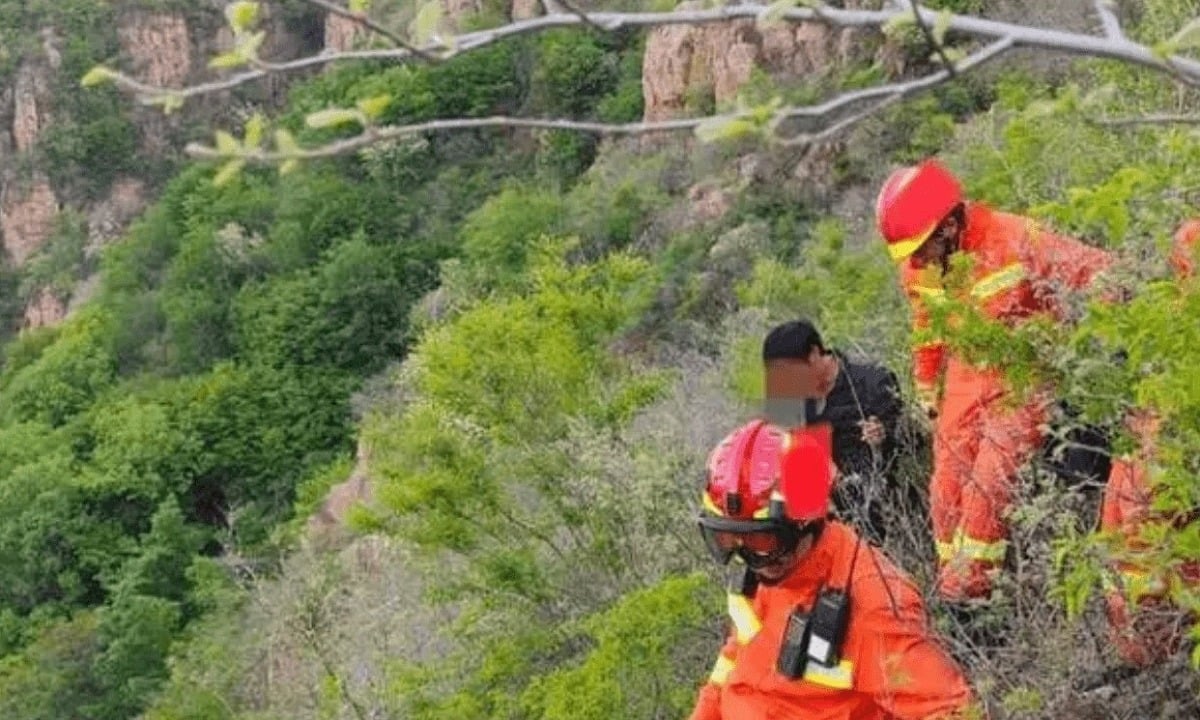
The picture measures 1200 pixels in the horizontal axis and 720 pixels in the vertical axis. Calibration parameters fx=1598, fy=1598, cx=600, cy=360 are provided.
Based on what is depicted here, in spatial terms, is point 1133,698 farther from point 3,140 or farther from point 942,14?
point 3,140

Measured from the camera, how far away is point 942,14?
182 cm

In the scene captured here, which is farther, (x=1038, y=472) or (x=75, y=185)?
(x=75, y=185)

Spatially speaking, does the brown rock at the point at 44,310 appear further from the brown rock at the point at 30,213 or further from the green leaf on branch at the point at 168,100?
the green leaf on branch at the point at 168,100

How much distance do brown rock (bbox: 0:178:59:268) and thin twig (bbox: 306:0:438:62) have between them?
58671 millimetres

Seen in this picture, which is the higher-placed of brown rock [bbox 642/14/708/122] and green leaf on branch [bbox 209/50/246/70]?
green leaf on branch [bbox 209/50/246/70]

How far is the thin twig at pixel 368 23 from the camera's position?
176cm

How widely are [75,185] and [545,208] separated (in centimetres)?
2786

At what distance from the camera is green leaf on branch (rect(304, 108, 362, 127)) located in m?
1.76

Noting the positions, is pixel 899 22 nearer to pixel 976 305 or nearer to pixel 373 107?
pixel 373 107

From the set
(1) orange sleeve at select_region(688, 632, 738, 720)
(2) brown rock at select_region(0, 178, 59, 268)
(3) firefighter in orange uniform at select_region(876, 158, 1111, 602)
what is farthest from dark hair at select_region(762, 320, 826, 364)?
(2) brown rock at select_region(0, 178, 59, 268)

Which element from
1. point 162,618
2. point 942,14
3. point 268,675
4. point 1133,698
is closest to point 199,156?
point 942,14

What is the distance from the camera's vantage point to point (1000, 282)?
3801mm

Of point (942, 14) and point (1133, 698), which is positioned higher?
point (942, 14)

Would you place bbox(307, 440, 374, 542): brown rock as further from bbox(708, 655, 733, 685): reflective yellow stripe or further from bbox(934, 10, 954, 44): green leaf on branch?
bbox(934, 10, 954, 44): green leaf on branch
